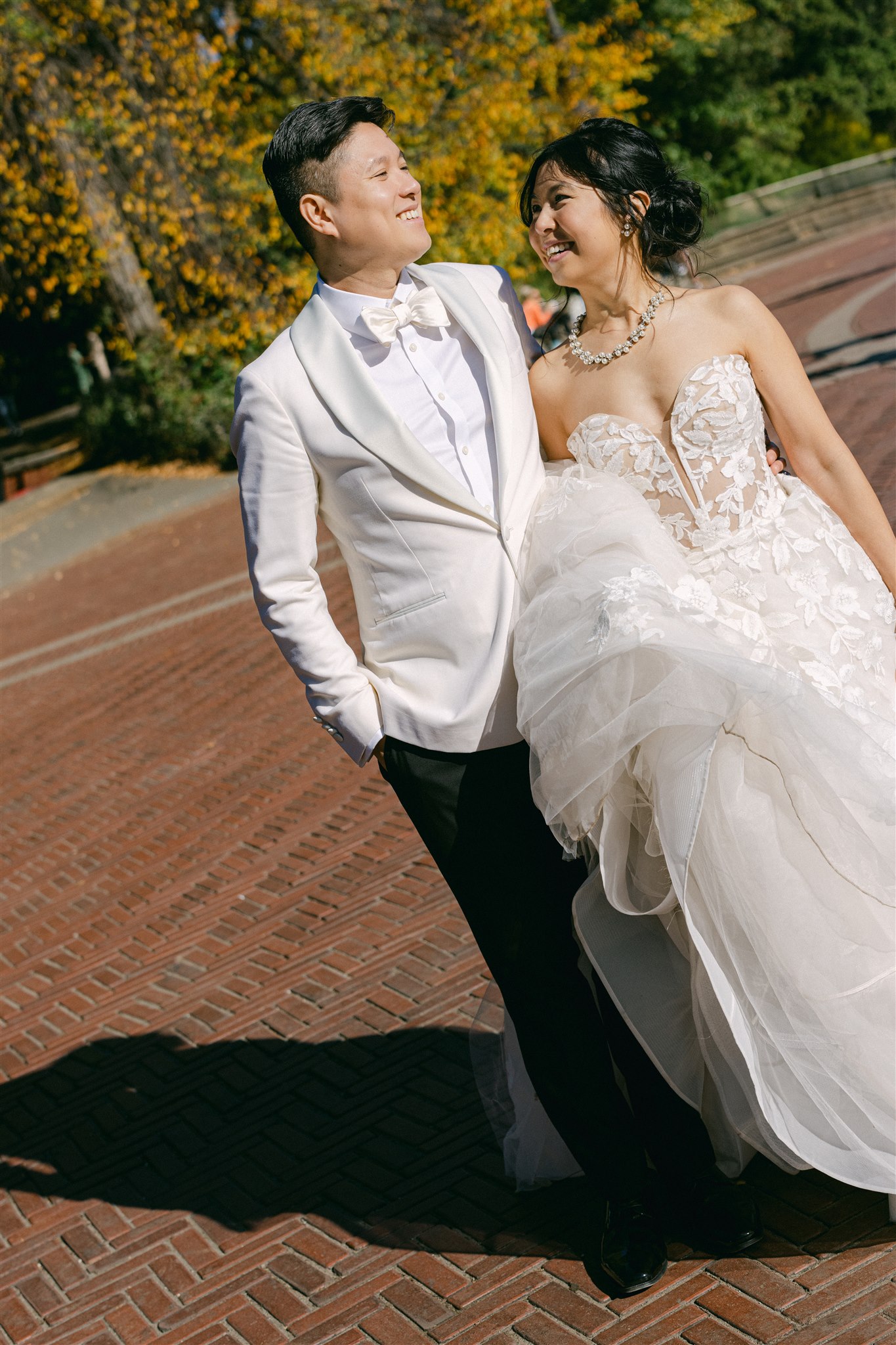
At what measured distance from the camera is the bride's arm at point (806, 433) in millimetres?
2635

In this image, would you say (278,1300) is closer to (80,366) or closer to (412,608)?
(412,608)

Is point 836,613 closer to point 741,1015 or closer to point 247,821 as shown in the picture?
point 741,1015

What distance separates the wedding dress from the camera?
7.49 ft

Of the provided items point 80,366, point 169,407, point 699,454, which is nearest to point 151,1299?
point 699,454

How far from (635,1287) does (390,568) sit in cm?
151

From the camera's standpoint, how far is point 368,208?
8.11 ft

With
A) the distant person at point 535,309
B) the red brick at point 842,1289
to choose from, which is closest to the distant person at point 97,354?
the distant person at point 535,309

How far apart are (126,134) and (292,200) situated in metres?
14.4

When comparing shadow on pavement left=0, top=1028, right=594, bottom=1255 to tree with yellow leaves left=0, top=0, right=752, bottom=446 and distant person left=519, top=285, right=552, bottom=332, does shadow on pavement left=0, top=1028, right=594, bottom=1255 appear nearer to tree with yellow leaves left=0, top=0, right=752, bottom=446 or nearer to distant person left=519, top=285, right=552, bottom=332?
distant person left=519, top=285, right=552, bottom=332

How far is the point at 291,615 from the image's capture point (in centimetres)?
264

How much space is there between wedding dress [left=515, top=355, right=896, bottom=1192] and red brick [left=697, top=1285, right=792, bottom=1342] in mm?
267

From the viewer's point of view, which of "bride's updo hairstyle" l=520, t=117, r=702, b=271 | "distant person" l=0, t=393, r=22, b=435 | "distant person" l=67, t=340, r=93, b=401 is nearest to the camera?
"bride's updo hairstyle" l=520, t=117, r=702, b=271

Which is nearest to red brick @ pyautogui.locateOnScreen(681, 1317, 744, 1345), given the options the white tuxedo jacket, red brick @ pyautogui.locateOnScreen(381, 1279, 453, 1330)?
red brick @ pyautogui.locateOnScreen(381, 1279, 453, 1330)

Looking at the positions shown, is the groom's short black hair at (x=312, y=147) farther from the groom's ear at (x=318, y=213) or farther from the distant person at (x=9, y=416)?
the distant person at (x=9, y=416)
